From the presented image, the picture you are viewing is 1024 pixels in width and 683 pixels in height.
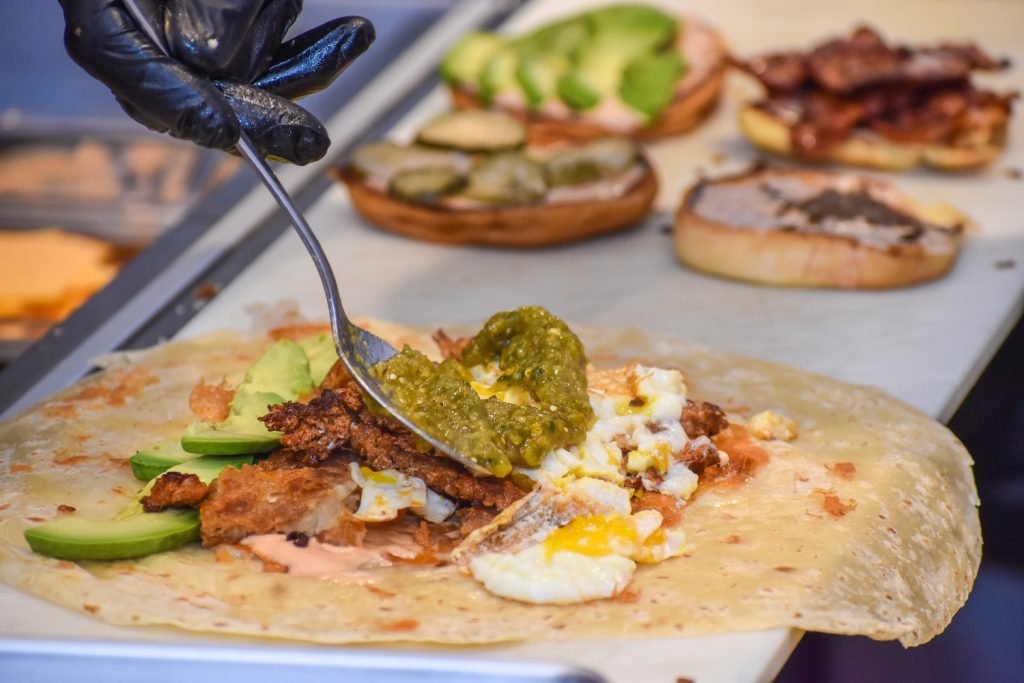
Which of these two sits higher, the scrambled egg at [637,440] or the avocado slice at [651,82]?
the scrambled egg at [637,440]

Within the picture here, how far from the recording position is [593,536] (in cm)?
257

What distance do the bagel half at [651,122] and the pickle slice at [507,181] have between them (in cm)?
73

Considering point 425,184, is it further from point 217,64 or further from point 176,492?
point 176,492

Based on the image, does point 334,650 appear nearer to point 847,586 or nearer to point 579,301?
point 847,586

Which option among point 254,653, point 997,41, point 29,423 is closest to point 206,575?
point 254,653

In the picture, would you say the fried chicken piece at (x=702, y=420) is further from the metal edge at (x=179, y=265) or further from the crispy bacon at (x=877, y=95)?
the crispy bacon at (x=877, y=95)

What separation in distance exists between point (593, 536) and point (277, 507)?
0.59m

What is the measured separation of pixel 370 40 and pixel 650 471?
3.48 ft

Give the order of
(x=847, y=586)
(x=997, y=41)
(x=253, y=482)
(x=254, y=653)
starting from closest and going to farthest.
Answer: (x=254, y=653) → (x=847, y=586) → (x=253, y=482) → (x=997, y=41)

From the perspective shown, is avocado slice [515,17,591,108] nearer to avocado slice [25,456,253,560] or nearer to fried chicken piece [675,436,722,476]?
fried chicken piece [675,436,722,476]

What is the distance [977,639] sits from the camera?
2.85 m

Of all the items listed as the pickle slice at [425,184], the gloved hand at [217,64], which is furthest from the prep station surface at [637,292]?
the gloved hand at [217,64]

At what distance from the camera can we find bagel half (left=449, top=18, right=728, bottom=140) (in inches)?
203

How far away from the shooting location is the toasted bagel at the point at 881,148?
476cm
